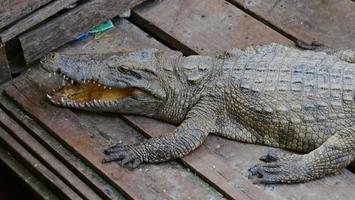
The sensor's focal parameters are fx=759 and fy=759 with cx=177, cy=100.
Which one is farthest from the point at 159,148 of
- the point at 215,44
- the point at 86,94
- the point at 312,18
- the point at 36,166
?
the point at 312,18

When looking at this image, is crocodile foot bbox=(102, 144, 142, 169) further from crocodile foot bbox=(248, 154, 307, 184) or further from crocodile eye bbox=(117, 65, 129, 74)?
crocodile foot bbox=(248, 154, 307, 184)

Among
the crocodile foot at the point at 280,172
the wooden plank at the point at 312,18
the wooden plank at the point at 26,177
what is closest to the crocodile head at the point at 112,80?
the wooden plank at the point at 26,177

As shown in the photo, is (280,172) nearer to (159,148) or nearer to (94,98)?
(159,148)

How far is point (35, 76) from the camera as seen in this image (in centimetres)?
404

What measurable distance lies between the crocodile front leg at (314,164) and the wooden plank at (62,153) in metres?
0.69

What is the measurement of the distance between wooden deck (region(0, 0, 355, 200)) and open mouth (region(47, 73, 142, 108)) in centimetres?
6

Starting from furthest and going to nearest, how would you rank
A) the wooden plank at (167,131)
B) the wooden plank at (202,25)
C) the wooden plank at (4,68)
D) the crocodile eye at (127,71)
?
the wooden plank at (202,25)
the wooden plank at (4,68)
the crocodile eye at (127,71)
the wooden plank at (167,131)

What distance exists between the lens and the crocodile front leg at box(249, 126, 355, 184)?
3.54 metres

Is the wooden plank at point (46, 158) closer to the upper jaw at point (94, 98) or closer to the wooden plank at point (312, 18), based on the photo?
the upper jaw at point (94, 98)

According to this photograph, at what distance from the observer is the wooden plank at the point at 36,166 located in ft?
11.9

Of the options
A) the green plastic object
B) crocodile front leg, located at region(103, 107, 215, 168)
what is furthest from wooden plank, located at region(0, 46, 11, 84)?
crocodile front leg, located at region(103, 107, 215, 168)

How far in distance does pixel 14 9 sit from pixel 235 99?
1.18m

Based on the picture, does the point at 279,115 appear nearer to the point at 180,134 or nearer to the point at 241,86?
the point at 241,86

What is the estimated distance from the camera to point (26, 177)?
381 cm
